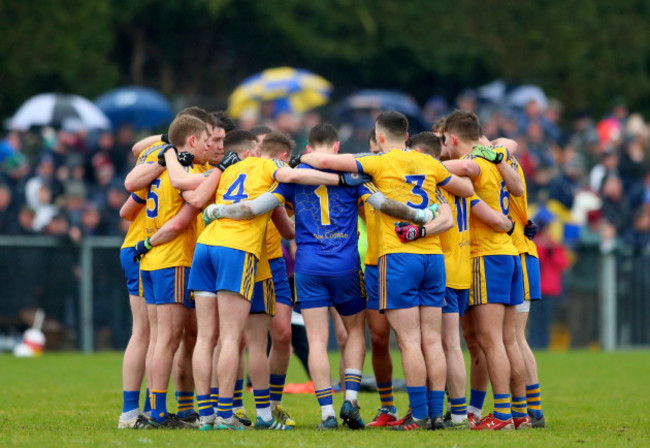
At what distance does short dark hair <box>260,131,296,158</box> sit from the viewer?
36.0 ft

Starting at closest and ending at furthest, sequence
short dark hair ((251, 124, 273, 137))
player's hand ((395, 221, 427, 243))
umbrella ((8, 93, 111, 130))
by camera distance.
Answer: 1. player's hand ((395, 221, 427, 243))
2. short dark hair ((251, 124, 273, 137))
3. umbrella ((8, 93, 111, 130))

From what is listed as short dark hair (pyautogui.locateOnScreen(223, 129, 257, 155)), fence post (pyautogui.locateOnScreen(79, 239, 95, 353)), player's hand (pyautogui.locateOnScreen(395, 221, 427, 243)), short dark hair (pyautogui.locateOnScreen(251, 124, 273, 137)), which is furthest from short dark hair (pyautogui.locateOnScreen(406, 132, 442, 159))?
fence post (pyautogui.locateOnScreen(79, 239, 95, 353))

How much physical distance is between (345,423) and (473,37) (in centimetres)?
2722

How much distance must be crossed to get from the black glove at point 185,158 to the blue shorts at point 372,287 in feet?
6.01

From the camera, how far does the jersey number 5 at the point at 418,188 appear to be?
1022 centimetres

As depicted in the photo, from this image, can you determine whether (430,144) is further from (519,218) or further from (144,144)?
(144,144)

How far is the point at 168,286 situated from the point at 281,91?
16856 mm

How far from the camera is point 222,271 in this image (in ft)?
32.4

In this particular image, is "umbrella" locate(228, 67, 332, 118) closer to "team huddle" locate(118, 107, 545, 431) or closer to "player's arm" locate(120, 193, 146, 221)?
"player's arm" locate(120, 193, 146, 221)

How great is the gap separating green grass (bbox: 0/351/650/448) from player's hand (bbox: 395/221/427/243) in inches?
64.7

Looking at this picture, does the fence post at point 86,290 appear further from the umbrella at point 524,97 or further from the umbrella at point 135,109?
the umbrella at point 524,97

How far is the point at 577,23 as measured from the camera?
36.1 meters

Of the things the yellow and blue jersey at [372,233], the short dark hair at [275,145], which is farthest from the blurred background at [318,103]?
the yellow and blue jersey at [372,233]

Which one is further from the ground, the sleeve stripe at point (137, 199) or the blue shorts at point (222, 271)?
the sleeve stripe at point (137, 199)
